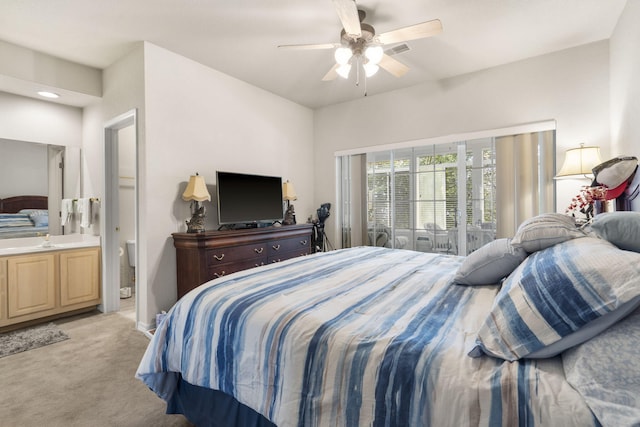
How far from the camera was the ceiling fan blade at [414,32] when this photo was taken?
2131mm

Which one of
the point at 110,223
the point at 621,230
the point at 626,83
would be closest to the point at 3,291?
the point at 110,223

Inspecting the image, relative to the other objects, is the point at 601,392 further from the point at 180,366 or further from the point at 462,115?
the point at 462,115

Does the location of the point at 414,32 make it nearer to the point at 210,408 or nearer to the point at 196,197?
the point at 196,197

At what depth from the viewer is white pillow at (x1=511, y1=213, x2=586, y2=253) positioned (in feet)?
4.29

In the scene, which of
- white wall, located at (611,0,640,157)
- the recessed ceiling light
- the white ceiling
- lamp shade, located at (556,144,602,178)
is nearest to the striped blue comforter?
lamp shade, located at (556,144,602,178)

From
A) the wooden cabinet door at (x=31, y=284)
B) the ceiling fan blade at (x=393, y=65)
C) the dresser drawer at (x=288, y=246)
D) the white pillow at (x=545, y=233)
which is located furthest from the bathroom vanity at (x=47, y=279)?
the white pillow at (x=545, y=233)

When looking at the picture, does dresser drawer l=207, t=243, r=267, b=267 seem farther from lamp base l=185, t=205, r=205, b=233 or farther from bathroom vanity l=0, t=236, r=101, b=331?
bathroom vanity l=0, t=236, r=101, b=331

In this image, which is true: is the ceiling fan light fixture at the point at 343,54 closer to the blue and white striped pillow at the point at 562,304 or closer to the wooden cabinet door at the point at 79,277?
the blue and white striped pillow at the point at 562,304

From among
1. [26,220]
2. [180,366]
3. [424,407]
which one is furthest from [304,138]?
[424,407]

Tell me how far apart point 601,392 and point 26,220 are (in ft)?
15.7

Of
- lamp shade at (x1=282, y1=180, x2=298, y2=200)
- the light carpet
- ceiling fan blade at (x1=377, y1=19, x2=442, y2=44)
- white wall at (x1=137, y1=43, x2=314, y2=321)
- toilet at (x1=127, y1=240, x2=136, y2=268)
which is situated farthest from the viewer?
toilet at (x1=127, y1=240, x2=136, y2=268)

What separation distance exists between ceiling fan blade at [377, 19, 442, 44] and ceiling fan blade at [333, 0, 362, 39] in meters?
0.22

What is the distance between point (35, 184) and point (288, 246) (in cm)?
300

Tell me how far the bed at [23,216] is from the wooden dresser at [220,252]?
179 cm
